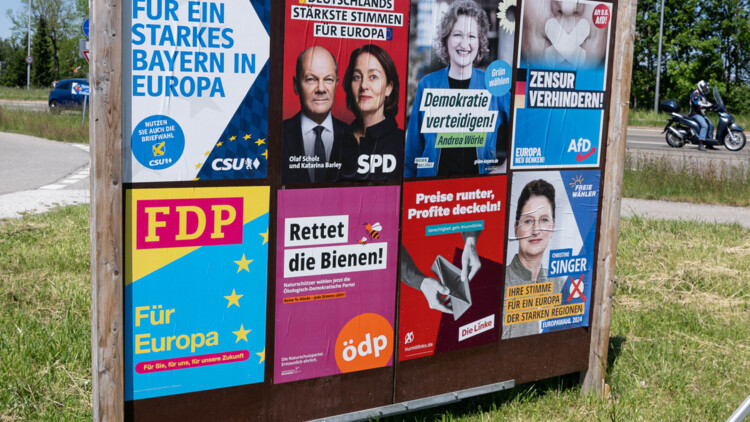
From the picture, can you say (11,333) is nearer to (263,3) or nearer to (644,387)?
(263,3)

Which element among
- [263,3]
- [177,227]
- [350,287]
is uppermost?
[263,3]

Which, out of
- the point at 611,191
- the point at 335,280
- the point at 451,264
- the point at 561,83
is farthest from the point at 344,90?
the point at 611,191

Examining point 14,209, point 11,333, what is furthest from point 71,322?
point 14,209

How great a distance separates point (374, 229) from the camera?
3.95m

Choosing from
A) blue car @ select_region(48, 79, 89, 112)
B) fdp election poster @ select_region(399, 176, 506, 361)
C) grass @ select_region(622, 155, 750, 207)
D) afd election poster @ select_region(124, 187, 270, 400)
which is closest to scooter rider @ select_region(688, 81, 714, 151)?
grass @ select_region(622, 155, 750, 207)

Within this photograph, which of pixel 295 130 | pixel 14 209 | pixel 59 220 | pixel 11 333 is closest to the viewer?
pixel 295 130

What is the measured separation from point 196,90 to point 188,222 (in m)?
0.57

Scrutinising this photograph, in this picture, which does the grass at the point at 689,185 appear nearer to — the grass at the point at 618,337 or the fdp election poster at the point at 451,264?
the grass at the point at 618,337

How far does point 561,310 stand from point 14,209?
319 inches

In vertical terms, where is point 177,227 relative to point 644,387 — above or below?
above

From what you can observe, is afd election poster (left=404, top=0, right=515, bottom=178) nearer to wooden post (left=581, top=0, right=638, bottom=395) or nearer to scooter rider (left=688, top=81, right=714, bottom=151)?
wooden post (left=581, top=0, right=638, bottom=395)

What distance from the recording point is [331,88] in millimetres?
3695

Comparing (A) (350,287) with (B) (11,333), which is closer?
(A) (350,287)

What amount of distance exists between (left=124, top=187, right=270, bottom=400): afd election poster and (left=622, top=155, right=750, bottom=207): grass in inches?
409
